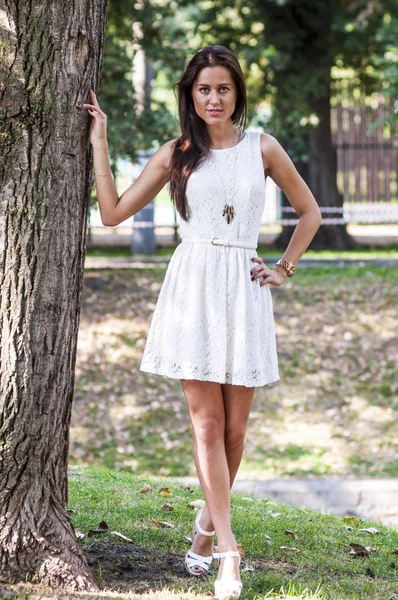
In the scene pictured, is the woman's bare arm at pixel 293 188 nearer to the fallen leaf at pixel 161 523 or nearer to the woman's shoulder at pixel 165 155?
the woman's shoulder at pixel 165 155

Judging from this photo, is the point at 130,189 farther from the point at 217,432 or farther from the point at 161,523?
the point at 161,523

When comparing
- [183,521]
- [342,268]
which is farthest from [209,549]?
[342,268]

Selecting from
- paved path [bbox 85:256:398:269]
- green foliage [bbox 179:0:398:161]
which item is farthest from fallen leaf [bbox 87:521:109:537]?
green foliage [bbox 179:0:398:161]

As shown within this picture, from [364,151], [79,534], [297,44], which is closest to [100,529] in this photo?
[79,534]

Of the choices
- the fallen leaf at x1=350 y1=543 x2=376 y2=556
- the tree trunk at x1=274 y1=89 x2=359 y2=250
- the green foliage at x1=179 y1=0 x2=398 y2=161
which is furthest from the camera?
the tree trunk at x1=274 y1=89 x2=359 y2=250

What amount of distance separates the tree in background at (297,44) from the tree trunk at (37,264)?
39.2 ft

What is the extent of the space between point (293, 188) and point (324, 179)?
44.1 feet

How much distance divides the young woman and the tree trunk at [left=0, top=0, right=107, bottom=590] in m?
0.20

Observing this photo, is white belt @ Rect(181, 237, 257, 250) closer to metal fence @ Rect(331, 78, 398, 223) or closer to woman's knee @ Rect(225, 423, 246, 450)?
woman's knee @ Rect(225, 423, 246, 450)

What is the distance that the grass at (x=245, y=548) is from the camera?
3936mm

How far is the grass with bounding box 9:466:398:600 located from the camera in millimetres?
3936

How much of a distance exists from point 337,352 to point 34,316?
8111 mm

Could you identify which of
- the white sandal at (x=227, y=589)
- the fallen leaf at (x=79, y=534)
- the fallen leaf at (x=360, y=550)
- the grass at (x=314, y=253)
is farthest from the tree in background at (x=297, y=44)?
the white sandal at (x=227, y=589)

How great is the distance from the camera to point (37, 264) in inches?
144
